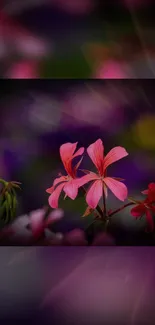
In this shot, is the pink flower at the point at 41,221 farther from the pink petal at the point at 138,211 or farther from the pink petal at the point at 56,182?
the pink petal at the point at 138,211

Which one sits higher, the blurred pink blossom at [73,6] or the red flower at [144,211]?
the blurred pink blossom at [73,6]

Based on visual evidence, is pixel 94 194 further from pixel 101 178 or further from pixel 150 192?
pixel 150 192

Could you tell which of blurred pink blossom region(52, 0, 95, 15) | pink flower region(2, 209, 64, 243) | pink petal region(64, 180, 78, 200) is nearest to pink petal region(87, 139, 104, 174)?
pink petal region(64, 180, 78, 200)

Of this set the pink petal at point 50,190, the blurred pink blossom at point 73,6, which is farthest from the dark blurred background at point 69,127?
the blurred pink blossom at point 73,6

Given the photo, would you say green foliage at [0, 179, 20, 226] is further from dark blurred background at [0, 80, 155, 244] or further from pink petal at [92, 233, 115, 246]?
pink petal at [92, 233, 115, 246]

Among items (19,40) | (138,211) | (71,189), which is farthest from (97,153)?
(19,40)

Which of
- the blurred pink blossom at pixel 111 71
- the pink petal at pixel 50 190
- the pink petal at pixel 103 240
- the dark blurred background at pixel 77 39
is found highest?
the dark blurred background at pixel 77 39

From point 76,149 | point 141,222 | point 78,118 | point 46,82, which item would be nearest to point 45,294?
point 141,222

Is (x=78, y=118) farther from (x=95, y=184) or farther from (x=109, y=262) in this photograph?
(x=109, y=262)
